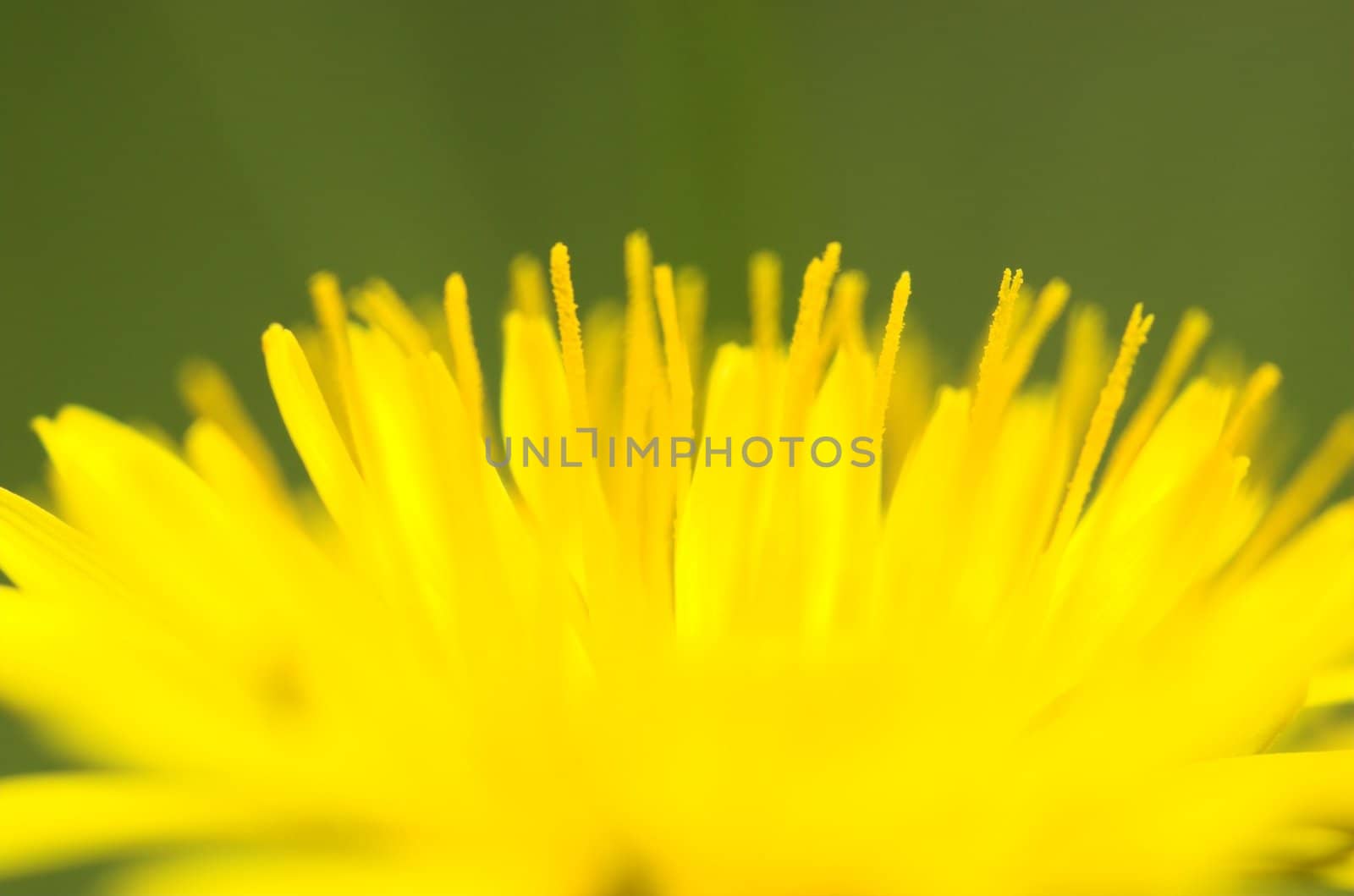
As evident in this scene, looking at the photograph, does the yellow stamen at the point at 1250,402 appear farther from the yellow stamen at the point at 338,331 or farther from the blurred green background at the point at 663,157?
the blurred green background at the point at 663,157

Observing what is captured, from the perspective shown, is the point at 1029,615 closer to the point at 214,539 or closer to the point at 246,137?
the point at 214,539

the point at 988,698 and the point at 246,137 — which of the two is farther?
the point at 246,137

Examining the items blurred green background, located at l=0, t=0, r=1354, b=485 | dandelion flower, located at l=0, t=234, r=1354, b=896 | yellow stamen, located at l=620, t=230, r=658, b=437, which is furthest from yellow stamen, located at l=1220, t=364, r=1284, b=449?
blurred green background, located at l=0, t=0, r=1354, b=485

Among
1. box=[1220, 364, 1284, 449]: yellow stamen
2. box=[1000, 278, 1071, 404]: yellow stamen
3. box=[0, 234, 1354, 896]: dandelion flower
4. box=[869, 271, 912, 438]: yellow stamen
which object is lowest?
box=[0, 234, 1354, 896]: dandelion flower

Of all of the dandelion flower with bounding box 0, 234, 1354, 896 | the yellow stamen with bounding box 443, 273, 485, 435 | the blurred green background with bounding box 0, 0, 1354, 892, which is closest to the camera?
the dandelion flower with bounding box 0, 234, 1354, 896

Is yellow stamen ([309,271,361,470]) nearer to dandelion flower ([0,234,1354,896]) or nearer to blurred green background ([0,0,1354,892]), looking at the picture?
dandelion flower ([0,234,1354,896])

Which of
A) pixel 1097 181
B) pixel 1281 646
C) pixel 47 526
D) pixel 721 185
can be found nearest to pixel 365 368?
pixel 47 526

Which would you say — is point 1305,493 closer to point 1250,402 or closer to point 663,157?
point 1250,402

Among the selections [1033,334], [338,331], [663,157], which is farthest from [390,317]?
[663,157]
